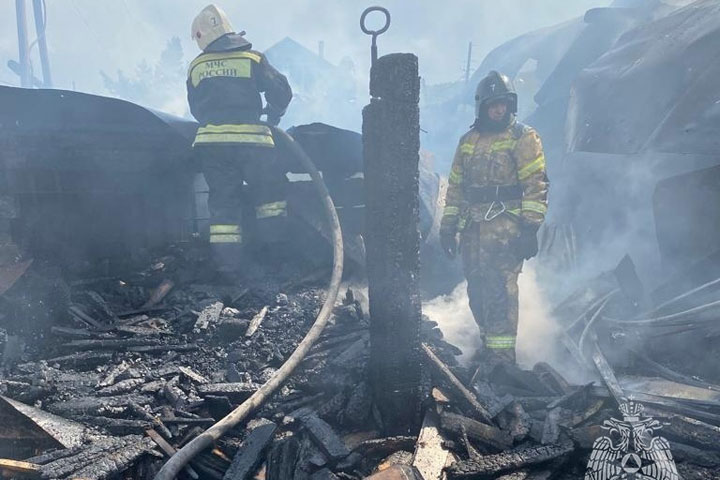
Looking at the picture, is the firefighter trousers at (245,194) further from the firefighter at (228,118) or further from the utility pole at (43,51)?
the utility pole at (43,51)

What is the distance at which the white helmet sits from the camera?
546 centimetres

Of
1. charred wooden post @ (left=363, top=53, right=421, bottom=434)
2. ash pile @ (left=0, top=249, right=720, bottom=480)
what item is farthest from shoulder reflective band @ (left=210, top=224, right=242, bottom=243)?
charred wooden post @ (left=363, top=53, right=421, bottom=434)

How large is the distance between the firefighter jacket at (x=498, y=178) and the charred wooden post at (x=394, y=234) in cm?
194

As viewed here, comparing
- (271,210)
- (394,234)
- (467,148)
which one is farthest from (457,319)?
(394,234)

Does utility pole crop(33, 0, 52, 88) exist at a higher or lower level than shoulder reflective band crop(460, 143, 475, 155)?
higher

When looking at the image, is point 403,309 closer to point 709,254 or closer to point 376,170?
point 376,170

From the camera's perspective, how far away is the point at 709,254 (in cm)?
511

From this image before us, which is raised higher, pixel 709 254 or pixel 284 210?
pixel 284 210

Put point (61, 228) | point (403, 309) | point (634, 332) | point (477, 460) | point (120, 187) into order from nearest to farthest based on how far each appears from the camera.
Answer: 1. point (477, 460)
2. point (403, 309)
3. point (634, 332)
4. point (61, 228)
5. point (120, 187)

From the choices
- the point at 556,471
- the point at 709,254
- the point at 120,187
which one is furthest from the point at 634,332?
the point at 120,187

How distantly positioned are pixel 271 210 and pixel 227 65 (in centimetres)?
188

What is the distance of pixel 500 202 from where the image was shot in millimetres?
4520

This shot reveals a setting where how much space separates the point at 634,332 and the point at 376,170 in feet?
12.9

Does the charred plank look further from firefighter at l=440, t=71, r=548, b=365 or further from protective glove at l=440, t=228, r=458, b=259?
protective glove at l=440, t=228, r=458, b=259
